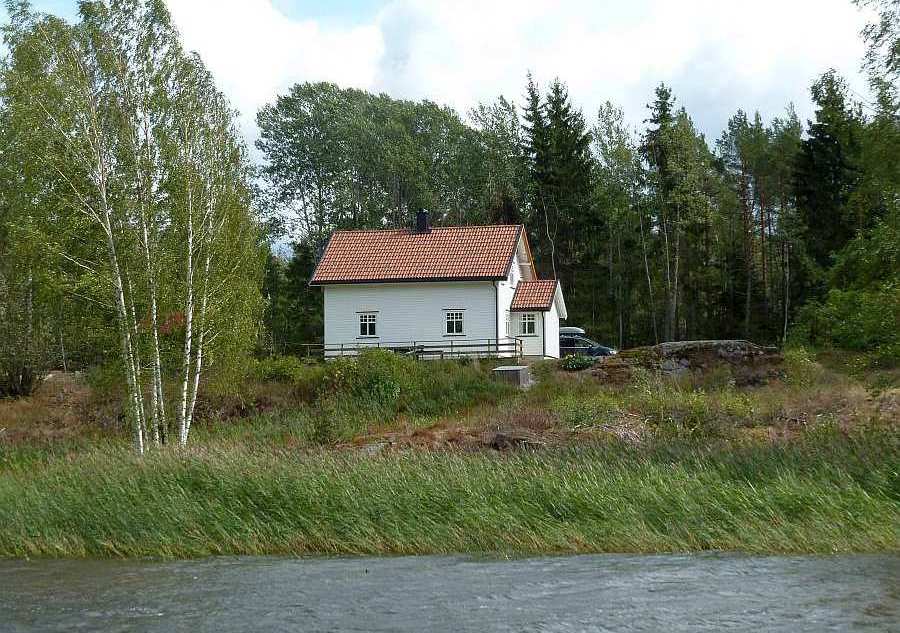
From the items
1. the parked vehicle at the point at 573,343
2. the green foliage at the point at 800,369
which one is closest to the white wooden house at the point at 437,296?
the parked vehicle at the point at 573,343

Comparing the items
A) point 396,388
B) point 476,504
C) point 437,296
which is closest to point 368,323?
point 437,296

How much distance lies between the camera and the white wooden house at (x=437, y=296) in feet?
138

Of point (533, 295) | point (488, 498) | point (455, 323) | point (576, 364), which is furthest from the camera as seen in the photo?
point (533, 295)

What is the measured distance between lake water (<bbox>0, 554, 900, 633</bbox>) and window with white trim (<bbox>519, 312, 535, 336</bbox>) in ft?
99.8

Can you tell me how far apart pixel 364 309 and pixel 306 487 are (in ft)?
89.8

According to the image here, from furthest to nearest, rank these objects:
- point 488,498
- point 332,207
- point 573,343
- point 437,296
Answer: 1. point 332,207
2. point 573,343
3. point 437,296
4. point 488,498

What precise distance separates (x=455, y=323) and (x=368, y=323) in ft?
12.4

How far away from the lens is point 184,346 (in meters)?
26.5

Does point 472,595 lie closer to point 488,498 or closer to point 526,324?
point 488,498

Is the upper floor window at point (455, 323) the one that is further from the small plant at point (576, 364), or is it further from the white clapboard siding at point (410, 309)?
the small plant at point (576, 364)

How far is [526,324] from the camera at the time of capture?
1746 inches

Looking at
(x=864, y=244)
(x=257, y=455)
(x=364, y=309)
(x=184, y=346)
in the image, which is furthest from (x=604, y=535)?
(x=364, y=309)

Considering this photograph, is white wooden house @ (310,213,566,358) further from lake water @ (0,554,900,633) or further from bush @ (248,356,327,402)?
lake water @ (0,554,900,633)

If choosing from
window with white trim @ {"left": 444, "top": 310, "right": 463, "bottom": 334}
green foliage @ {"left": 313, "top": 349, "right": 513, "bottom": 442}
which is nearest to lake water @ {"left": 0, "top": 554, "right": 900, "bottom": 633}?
green foliage @ {"left": 313, "top": 349, "right": 513, "bottom": 442}
